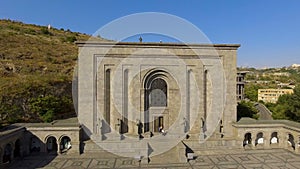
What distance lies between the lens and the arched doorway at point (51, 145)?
52.3ft

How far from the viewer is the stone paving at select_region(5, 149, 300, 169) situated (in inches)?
515

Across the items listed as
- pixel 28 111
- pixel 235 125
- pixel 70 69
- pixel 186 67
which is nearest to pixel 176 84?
pixel 186 67

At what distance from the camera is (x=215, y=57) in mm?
17203

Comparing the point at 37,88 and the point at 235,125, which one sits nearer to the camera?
the point at 235,125

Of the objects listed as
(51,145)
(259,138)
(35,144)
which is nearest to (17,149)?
(35,144)

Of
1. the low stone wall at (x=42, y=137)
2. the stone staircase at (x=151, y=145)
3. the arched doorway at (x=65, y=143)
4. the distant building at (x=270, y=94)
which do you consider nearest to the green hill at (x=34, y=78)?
the arched doorway at (x=65, y=143)

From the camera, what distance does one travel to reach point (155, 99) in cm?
1750

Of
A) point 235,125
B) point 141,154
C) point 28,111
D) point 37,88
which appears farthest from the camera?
point 37,88

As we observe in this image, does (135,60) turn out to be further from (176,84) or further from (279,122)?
(279,122)

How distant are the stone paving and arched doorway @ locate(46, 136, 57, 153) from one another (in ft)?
4.08

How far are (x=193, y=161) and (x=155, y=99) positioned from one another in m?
5.97

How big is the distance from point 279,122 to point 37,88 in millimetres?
27806

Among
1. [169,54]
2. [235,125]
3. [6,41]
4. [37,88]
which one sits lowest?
[235,125]

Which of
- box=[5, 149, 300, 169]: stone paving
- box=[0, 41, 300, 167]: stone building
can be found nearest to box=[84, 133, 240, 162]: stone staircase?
box=[0, 41, 300, 167]: stone building
